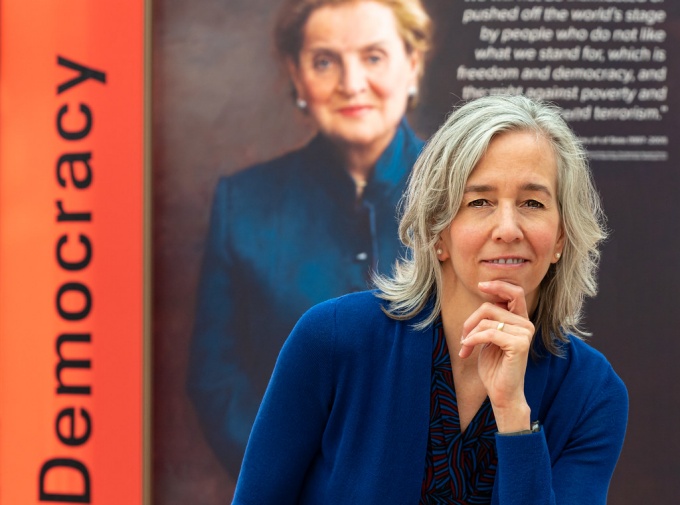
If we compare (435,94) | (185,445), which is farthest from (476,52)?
(185,445)

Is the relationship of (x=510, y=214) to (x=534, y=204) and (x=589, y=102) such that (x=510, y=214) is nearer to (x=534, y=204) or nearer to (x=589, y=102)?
(x=534, y=204)

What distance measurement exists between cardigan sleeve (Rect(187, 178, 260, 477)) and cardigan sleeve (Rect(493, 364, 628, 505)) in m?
2.52

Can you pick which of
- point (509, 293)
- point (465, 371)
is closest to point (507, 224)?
point (509, 293)

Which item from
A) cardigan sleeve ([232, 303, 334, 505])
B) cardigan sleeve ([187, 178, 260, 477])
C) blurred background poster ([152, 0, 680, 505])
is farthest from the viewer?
cardigan sleeve ([187, 178, 260, 477])

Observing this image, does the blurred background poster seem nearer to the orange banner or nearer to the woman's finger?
the orange banner

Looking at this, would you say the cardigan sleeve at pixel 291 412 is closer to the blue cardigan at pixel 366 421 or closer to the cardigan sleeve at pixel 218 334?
the blue cardigan at pixel 366 421

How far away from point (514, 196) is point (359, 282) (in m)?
2.44

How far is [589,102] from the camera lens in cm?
406

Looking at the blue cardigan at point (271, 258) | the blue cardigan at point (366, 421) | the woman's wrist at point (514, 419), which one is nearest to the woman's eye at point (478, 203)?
the blue cardigan at point (366, 421)

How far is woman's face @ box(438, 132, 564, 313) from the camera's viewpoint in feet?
5.61

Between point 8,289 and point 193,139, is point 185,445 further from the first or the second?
point 193,139

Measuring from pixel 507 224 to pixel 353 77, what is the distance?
2.55 m

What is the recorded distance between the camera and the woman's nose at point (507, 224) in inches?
65.9

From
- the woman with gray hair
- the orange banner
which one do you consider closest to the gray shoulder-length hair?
the woman with gray hair
